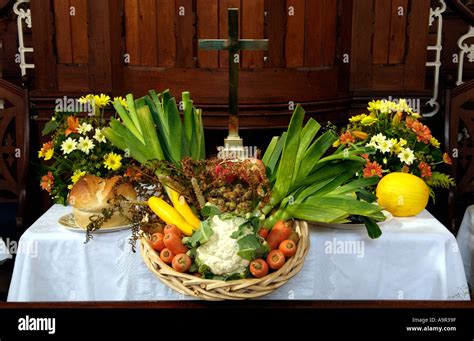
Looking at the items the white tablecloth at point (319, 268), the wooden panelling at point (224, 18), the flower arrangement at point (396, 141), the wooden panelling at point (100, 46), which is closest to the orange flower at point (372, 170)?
the flower arrangement at point (396, 141)

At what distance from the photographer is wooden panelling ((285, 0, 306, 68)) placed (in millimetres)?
3812

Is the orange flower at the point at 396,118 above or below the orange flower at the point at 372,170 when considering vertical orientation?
above

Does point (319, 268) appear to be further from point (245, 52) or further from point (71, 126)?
point (245, 52)

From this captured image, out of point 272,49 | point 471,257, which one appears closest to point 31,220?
point 272,49

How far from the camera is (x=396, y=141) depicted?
243 cm

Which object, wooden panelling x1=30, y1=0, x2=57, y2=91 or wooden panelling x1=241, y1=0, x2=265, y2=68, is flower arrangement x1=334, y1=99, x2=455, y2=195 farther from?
wooden panelling x1=30, y1=0, x2=57, y2=91

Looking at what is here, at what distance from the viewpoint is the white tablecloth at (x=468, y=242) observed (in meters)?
3.26

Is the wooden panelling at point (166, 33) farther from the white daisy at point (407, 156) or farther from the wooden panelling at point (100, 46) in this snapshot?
the white daisy at point (407, 156)

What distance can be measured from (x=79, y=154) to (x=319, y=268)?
1004 millimetres

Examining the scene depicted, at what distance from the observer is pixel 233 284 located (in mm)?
1643

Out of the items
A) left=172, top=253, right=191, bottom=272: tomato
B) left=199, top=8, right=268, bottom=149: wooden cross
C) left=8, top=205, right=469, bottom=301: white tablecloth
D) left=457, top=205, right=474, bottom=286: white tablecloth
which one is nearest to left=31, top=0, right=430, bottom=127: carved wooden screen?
left=457, top=205, right=474, bottom=286: white tablecloth

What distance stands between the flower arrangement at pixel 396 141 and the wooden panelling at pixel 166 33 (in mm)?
1692

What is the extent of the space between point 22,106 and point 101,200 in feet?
5.67

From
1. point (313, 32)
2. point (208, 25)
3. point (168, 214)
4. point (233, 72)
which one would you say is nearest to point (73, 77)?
point (208, 25)
